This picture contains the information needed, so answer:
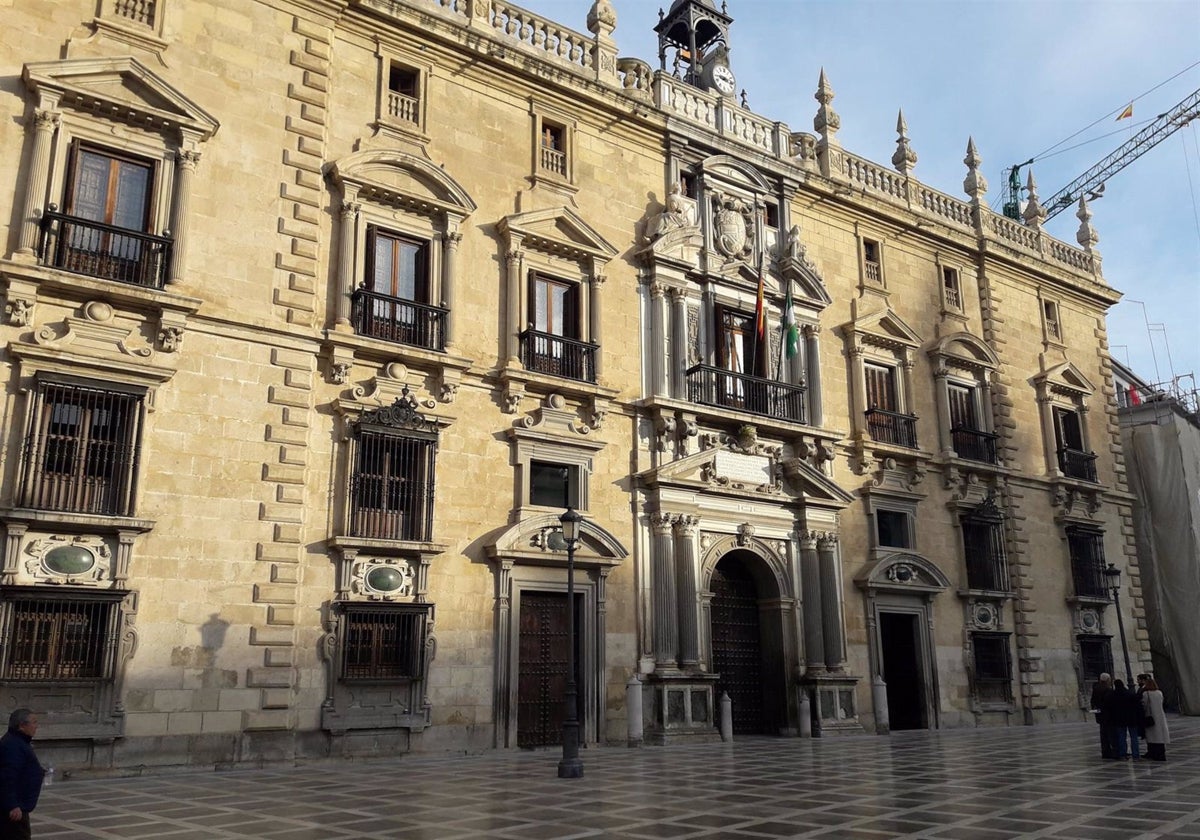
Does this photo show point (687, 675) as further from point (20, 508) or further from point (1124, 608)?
point (1124, 608)

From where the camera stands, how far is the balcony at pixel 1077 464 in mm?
27750

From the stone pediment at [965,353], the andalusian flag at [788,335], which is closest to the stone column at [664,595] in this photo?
the andalusian flag at [788,335]

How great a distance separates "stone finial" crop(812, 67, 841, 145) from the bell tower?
2228 mm

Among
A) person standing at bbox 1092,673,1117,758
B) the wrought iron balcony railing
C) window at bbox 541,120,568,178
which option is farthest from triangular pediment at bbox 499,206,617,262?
person standing at bbox 1092,673,1117,758

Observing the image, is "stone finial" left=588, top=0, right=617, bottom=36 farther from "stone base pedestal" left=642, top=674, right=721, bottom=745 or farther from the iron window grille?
"stone base pedestal" left=642, top=674, right=721, bottom=745

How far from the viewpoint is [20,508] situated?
12.9 metres

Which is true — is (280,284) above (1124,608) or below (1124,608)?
above

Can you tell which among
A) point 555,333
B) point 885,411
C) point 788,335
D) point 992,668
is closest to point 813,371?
point 788,335

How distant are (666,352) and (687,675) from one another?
21.0 ft

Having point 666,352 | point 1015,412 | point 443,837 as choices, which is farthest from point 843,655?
point 443,837

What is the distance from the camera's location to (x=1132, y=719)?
587 inches

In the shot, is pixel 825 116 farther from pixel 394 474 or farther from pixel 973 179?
pixel 394 474

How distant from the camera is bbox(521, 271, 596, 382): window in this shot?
A: 1853 cm

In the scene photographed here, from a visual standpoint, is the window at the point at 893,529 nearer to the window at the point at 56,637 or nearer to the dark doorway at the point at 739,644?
the dark doorway at the point at 739,644
